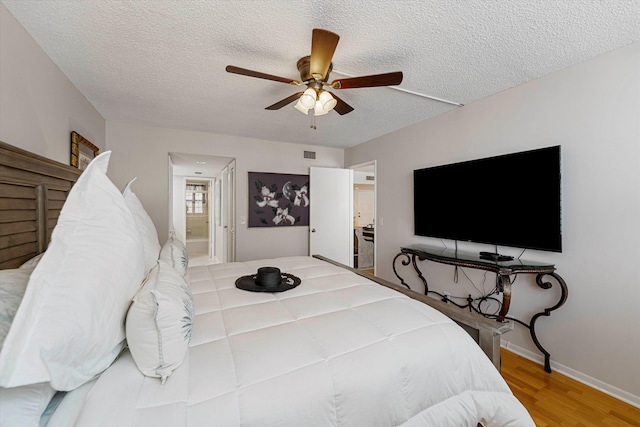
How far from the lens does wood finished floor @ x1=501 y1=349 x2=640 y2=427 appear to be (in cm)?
161

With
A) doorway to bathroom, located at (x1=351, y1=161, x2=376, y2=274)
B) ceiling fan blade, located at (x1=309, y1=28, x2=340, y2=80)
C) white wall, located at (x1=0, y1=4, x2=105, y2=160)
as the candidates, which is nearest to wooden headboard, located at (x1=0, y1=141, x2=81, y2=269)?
white wall, located at (x1=0, y1=4, x2=105, y2=160)

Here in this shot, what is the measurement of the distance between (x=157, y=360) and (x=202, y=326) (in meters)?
0.33

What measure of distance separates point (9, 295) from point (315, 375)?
0.99 metres

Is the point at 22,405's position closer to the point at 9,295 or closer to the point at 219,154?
the point at 9,295

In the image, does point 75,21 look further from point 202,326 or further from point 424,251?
point 424,251

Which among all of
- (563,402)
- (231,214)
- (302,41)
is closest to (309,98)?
(302,41)

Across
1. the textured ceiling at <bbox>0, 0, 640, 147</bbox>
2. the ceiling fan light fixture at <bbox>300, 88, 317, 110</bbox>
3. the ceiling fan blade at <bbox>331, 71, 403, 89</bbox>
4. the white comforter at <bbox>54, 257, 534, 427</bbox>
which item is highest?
the textured ceiling at <bbox>0, 0, 640, 147</bbox>

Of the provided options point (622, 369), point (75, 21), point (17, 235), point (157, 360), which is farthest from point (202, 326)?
point (622, 369)

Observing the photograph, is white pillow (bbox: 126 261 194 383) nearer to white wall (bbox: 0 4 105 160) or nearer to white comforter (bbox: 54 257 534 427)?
white comforter (bbox: 54 257 534 427)

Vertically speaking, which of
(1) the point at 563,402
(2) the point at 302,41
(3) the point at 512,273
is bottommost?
(1) the point at 563,402

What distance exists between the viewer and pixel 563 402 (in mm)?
1766

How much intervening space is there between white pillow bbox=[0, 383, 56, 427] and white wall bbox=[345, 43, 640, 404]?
3034mm

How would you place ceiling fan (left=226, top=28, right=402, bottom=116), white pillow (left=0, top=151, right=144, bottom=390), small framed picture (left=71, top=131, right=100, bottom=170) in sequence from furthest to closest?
1. small framed picture (left=71, top=131, right=100, bottom=170)
2. ceiling fan (left=226, top=28, right=402, bottom=116)
3. white pillow (left=0, top=151, right=144, bottom=390)

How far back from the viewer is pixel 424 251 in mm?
2848
